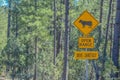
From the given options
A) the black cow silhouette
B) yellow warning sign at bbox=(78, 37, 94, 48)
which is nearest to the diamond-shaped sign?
the black cow silhouette

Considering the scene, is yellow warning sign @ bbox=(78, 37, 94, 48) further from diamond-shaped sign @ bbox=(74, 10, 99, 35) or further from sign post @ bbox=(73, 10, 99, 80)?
diamond-shaped sign @ bbox=(74, 10, 99, 35)

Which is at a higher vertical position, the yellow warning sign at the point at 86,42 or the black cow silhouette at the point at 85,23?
the black cow silhouette at the point at 85,23

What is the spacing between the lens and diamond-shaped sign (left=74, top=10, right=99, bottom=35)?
11263mm

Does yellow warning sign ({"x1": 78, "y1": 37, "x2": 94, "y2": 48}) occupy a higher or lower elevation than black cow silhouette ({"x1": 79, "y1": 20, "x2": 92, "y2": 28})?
lower

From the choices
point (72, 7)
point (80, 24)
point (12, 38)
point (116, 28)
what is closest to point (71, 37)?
point (72, 7)

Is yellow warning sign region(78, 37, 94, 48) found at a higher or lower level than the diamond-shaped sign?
lower

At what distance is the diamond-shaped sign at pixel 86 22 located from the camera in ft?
37.0

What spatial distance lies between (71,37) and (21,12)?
20.8ft

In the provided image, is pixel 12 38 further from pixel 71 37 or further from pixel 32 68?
pixel 71 37

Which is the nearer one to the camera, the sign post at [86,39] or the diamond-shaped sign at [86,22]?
the sign post at [86,39]

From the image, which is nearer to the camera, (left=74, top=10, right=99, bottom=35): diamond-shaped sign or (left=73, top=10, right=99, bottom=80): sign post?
(left=73, top=10, right=99, bottom=80): sign post

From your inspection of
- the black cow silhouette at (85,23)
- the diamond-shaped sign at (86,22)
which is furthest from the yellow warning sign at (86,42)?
the black cow silhouette at (85,23)

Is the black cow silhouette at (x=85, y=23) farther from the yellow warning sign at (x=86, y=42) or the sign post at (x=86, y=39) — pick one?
the yellow warning sign at (x=86, y=42)

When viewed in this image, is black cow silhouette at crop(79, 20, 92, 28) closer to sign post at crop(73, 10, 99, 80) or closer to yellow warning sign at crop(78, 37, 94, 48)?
sign post at crop(73, 10, 99, 80)
